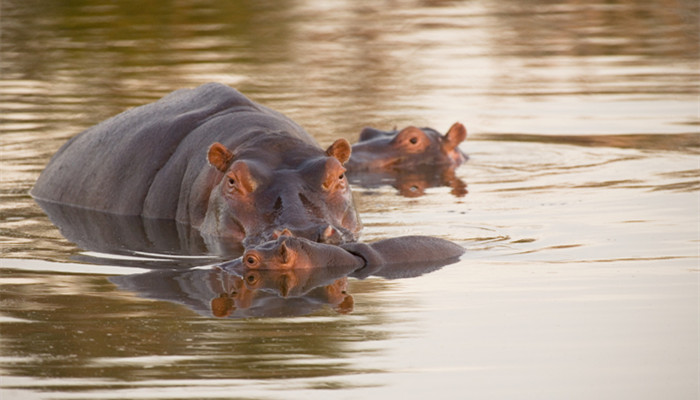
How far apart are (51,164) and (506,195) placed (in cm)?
346

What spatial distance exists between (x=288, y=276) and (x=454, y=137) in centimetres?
576

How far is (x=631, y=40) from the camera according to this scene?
22.0m

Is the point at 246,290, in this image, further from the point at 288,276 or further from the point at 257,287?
the point at 288,276

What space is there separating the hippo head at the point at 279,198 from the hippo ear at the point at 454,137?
4012 mm

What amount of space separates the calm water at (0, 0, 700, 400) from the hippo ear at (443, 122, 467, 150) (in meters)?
0.23

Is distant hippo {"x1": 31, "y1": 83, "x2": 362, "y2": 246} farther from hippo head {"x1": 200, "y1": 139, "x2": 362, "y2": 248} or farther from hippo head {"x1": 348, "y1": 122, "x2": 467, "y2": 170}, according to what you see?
hippo head {"x1": 348, "y1": 122, "x2": 467, "y2": 170}

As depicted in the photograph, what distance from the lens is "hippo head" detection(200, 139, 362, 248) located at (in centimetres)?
755

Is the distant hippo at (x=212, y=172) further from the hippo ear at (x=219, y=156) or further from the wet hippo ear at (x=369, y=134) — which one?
the wet hippo ear at (x=369, y=134)

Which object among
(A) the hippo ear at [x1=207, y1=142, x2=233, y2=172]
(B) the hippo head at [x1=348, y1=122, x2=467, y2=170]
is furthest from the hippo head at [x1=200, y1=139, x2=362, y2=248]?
(B) the hippo head at [x1=348, y1=122, x2=467, y2=170]

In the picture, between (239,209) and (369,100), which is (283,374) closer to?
(239,209)

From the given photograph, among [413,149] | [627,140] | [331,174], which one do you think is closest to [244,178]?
[331,174]

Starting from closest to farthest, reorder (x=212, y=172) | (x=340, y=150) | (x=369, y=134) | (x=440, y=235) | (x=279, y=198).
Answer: (x=279, y=198) < (x=440, y=235) < (x=340, y=150) < (x=212, y=172) < (x=369, y=134)

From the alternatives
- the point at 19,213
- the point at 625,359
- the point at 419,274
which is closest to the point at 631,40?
the point at 19,213

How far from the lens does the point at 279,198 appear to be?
7.76m
